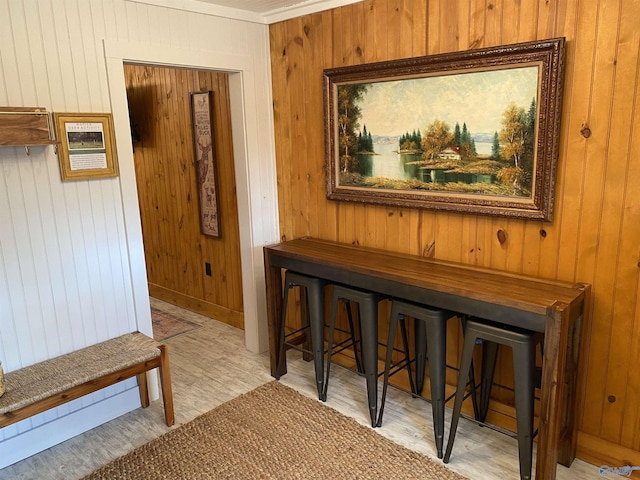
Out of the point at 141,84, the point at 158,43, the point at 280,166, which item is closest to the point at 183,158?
the point at 141,84

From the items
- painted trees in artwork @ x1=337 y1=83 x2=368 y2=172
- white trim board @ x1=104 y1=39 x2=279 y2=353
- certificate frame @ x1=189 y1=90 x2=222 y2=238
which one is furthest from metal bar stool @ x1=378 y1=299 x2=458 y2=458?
certificate frame @ x1=189 y1=90 x2=222 y2=238

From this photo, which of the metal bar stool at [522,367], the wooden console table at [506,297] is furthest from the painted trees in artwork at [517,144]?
the metal bar stool at [522,367]

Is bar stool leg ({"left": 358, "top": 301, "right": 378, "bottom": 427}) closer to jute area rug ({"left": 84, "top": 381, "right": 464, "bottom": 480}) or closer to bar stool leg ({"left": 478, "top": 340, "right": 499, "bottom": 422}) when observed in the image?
jute area rug ({"left": 84, "top": 381, "right": 464, "bottom": 480})

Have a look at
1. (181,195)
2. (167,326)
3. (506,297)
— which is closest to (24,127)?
(181,195)

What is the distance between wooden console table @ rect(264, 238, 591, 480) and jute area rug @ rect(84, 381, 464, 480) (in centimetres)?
55

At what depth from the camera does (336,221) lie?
3.12 meters

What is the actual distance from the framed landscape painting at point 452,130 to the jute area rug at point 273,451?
1262 mm

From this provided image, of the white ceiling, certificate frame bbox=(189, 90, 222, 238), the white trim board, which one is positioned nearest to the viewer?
the white trim board

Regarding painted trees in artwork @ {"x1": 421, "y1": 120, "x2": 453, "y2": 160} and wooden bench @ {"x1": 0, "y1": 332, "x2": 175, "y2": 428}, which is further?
painted trees in artwork @ {"x1": 421, "y1": 120, "x2": 453, "y2": 160}

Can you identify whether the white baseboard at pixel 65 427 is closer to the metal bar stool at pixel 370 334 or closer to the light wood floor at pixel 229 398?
the light wood floor at pixel 229 398

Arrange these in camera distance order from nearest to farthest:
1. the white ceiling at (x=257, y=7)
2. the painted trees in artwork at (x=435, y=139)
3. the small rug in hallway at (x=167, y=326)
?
the painted trees in artwork at (x=435, y=139) < the white ceiling at (x=257, y=7) < the small rug in hallway at (x=167, y=326)

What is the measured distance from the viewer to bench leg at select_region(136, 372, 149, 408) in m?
2.82

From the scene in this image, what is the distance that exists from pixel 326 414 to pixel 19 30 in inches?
96.2

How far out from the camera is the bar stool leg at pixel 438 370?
2.29 meters
